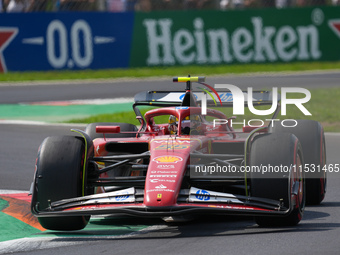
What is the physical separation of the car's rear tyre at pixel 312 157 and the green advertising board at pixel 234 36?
49.5 feet

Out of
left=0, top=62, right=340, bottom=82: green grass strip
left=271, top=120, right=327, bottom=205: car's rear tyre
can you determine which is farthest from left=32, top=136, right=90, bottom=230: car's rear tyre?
left=0, top=62, right=340, bottom=82: green grass strip

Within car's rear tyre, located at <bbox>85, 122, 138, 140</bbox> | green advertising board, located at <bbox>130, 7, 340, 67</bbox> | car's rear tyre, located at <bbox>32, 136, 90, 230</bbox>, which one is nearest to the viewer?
car's rear tyre, located at <bbox>32, 136, 90, 230</bbox>

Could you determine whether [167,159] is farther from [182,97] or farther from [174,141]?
[182,97]

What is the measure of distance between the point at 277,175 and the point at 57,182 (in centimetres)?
185

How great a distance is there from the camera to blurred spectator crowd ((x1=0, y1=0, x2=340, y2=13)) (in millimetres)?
22484

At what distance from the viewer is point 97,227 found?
303 inches

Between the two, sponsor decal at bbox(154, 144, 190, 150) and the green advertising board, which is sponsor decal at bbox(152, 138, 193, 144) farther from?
the green advertising board

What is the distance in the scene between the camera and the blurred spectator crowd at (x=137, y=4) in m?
22.5

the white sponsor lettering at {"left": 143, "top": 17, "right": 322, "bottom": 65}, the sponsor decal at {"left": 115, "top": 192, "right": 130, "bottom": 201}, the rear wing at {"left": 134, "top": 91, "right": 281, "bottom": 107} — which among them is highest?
the rear wing at {"left": 134, "top": 91, "right": 281, "bottom": 107}

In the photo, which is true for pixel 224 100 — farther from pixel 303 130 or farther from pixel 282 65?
pixel 282 65

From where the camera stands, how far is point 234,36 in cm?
2423

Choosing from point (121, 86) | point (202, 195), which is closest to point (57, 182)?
point (202, 195)

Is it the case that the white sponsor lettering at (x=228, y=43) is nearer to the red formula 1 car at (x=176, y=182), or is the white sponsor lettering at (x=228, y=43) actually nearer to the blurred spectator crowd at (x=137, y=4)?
the blurred spectator crowd at (x=137, y=4)

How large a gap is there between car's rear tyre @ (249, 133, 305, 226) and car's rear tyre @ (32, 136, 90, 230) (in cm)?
149
